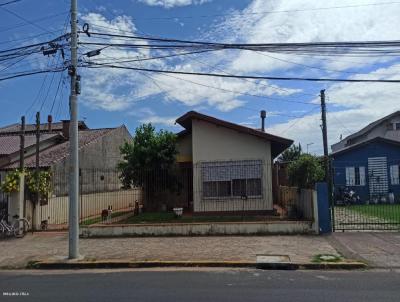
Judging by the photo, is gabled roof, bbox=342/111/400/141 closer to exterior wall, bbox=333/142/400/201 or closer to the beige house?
exterior wall, bbox=333/142/400/201

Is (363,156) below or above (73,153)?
above

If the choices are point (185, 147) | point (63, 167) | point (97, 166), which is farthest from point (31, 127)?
point (185, 147)

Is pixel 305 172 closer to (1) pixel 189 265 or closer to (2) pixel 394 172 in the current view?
(2) pixel 394 172

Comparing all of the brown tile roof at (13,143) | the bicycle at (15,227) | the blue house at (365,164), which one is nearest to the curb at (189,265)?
the bicycle at (15,227)

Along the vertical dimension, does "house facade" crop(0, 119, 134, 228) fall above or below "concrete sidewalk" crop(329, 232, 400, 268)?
above

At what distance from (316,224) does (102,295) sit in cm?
928

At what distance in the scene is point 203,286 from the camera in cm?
862

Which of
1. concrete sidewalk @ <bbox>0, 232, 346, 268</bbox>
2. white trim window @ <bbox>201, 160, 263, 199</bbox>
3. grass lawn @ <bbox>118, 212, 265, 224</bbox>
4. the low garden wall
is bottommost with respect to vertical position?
concrete sidewalk @ <bbox>0, 232, 346, 268</bbox>

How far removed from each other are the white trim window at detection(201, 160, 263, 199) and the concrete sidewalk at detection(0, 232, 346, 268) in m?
5.11

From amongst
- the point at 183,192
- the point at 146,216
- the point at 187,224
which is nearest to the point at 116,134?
the point at 183,192

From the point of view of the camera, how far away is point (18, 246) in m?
15.1

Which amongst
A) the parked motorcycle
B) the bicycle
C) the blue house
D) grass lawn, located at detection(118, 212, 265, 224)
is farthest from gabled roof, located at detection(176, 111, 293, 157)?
the blue house

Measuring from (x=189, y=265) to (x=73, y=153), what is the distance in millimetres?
4465

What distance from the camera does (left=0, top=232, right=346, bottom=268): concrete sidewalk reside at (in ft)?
39.5
